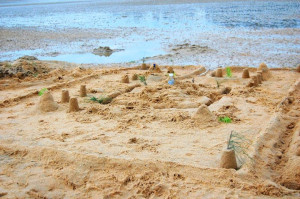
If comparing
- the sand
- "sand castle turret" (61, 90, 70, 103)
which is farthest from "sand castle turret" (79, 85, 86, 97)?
"sand castle turret" (61, 90, 70, 103)

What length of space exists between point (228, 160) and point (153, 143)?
1.08 meters

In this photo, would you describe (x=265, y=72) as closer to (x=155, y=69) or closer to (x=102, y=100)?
(x=155, y=69)

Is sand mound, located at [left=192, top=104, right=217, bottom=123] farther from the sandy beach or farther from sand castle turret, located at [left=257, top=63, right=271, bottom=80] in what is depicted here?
sand castle turret, located at [left=257, top=63, right=271, bottom=80]

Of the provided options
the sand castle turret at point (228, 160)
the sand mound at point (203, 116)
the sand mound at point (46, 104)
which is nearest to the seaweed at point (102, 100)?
the sand mound at point (46, 104)

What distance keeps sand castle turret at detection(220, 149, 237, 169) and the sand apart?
0.28 feet

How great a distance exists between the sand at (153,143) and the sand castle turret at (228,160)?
0.28 feet

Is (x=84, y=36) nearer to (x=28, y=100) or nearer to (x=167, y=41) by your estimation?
(x=167, y=41)

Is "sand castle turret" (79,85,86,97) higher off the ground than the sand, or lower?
higher

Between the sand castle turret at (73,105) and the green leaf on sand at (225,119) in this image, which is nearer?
the green leaf on sand at (225,119)

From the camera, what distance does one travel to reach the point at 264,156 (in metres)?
3.72

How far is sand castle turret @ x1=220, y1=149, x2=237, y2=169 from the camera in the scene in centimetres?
338

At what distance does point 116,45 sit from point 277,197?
10517mm

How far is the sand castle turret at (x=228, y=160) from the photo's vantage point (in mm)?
3385

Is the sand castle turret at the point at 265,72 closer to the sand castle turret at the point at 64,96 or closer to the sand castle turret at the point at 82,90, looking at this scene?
the sand castle turret at the point at 82,90
